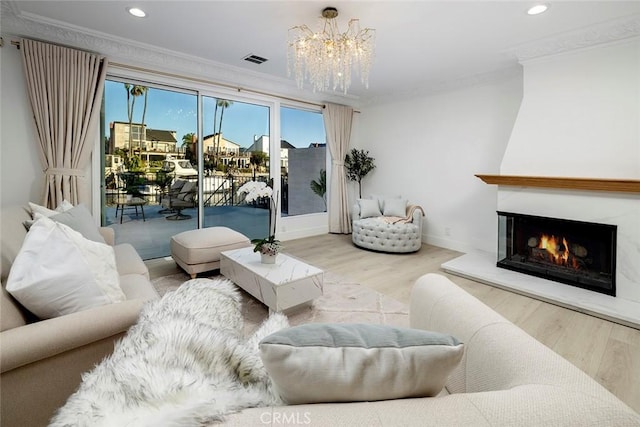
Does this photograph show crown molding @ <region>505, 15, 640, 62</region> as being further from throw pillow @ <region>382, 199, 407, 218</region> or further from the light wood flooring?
the light wood flooring

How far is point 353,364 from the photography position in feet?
2.00

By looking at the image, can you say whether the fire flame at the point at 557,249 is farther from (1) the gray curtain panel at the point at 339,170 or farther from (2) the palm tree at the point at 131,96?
(2) the palm tree at the point at 131,96

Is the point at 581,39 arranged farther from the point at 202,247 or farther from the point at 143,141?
the point at 143,141

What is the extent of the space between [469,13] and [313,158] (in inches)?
136

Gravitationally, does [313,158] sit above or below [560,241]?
above

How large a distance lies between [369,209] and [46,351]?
4281 millimetres

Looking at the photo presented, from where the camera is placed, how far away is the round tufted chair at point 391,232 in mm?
4336

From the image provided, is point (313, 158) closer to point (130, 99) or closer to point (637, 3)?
point (130, 99)

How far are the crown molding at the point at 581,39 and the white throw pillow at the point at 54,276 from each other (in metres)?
4.38

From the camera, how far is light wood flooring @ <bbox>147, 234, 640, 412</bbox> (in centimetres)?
183

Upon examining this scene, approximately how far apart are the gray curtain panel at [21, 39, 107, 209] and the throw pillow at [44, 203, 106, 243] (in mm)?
1337

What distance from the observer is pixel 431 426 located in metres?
0.52

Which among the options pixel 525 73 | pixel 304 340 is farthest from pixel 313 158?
pixel 304 340

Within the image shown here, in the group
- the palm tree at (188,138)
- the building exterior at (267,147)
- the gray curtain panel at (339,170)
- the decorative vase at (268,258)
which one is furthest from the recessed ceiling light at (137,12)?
the gray curtain panel at (339,170)
